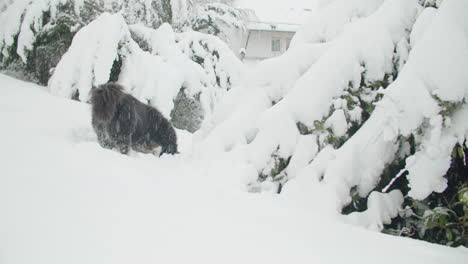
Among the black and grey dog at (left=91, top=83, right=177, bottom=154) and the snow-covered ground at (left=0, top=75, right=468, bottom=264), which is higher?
the snow-covered ground at (left=0, top=75, right=468, bottom=264)

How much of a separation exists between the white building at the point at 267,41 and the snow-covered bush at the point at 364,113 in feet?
54.2

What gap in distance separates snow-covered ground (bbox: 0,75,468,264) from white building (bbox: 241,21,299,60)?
18.0 meters

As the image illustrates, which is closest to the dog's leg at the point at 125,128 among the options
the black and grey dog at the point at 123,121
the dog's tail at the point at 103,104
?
the black and grey dog at the point at 123,121

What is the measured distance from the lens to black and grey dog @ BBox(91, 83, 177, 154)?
11.0 ft

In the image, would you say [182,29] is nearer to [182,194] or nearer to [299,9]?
[182,194]

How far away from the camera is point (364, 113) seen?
8.47 ft

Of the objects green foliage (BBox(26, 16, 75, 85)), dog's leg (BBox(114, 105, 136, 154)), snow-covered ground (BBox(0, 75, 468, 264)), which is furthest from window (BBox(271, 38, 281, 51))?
snow-covered ground (BBox(0, 75, 468, 264))

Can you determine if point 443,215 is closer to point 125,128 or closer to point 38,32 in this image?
point 125,128

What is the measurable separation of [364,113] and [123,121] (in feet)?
9.03

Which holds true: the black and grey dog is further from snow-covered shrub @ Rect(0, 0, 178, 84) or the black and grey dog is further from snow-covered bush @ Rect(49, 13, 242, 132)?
snow-covered shrub @ Rect(0, 0, 178, 84)

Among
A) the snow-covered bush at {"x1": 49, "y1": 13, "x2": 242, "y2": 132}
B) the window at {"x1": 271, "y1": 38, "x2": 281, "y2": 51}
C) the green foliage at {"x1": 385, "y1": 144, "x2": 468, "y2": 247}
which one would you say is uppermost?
the green foliage at {"x1": 385, "y1": 144, "x2": 468, "y2": 247}

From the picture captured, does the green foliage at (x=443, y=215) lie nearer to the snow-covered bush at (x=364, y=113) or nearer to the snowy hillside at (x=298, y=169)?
the snowy hillside at (x=298, y=169)

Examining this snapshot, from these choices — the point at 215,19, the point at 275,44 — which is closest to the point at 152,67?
the point at 215,19

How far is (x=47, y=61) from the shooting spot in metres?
5.50
